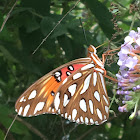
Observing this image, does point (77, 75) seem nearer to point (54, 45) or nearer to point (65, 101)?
point (65, 101)

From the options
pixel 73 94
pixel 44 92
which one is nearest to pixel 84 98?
pixel 73 94

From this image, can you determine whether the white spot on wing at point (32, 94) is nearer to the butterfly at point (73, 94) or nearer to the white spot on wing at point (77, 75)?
the butterfly at point (73, 94)

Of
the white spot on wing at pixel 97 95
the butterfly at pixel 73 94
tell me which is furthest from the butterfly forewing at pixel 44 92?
the white spot on wing at pixel 97 95

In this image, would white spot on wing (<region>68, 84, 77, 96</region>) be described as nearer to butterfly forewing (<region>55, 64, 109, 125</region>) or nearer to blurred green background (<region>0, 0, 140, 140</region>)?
butterfly forewing (<region>55, 64, 109, 125</region>)

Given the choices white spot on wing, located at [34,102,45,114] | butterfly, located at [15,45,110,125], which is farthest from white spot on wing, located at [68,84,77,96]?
white spot on wing, located at [34,102,45,114]

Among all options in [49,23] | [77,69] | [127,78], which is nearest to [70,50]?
[49,23]

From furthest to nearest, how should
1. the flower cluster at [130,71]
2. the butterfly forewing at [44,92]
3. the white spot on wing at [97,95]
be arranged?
the white spot on wing at [97,95] < the butterfly forewing at [44,92] < the flower cluster at [130,71]
